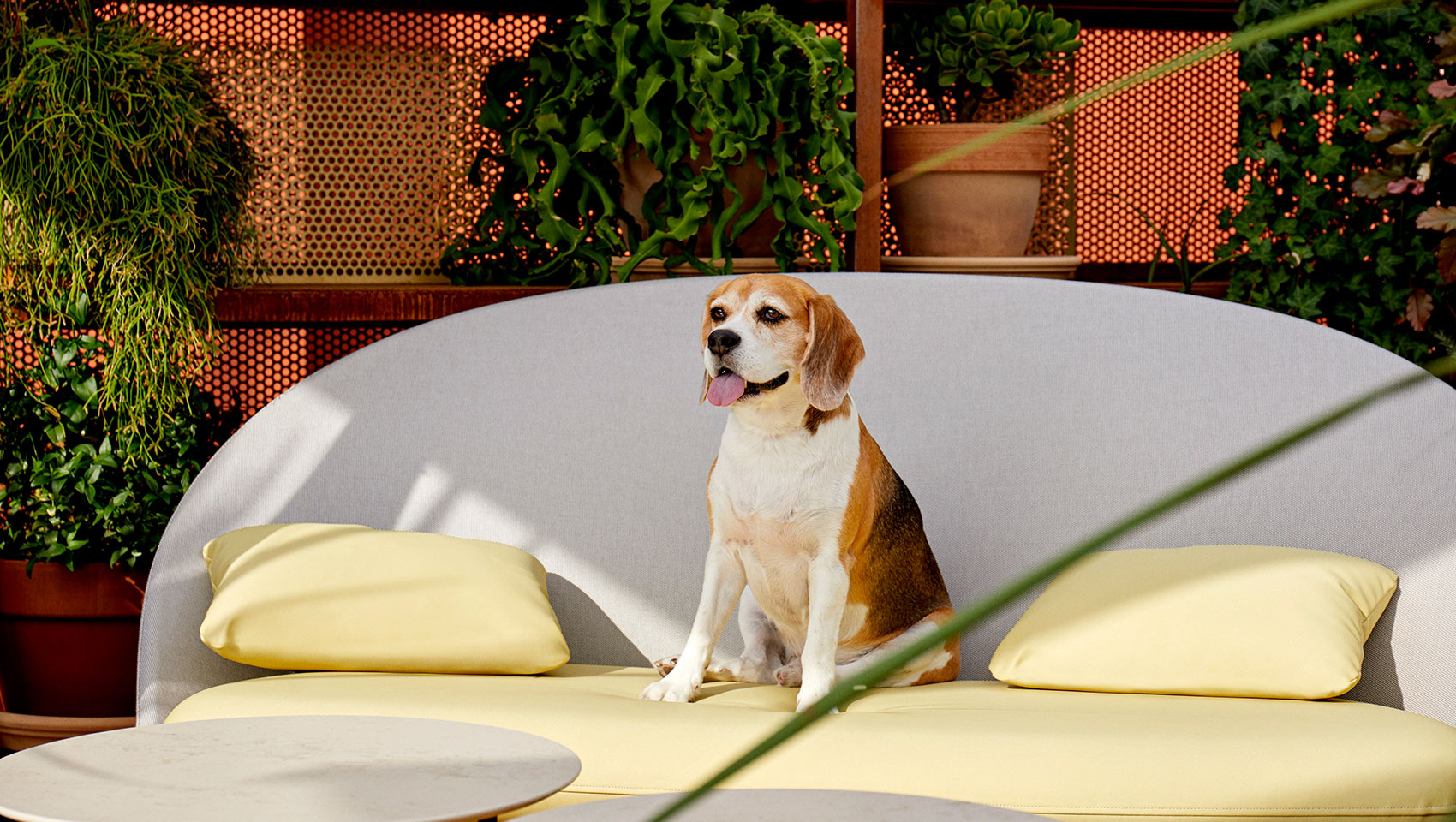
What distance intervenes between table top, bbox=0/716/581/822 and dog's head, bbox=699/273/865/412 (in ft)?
2.06

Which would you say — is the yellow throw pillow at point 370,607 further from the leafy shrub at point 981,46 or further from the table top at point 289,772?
the leafy shrub at point 981,46

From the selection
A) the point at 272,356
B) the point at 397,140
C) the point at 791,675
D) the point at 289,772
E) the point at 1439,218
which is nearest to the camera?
the point at 289,772

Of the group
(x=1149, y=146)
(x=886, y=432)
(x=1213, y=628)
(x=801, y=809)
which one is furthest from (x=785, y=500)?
(x=1149, y=146)

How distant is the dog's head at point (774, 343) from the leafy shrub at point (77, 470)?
112cm

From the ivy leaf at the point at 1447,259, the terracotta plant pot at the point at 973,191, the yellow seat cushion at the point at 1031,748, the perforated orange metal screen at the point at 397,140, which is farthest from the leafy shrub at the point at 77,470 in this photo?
the ivy leaf at the point at 1447,259

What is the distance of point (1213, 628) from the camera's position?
1.89 metres

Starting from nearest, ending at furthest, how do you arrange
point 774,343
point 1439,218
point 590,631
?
point 774,343 → point 1439,218 → point 590,631

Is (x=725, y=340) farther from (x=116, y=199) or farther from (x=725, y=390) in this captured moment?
(x=116, y=199)

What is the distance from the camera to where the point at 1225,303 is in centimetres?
245

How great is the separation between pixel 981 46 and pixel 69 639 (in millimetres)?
2125

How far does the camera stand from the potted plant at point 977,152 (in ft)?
8.61

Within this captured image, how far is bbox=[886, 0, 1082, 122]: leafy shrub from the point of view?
2.64m

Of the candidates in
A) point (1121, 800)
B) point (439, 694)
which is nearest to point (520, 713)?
point (439, 694)

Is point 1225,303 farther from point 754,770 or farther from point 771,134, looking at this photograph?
point 754,770
